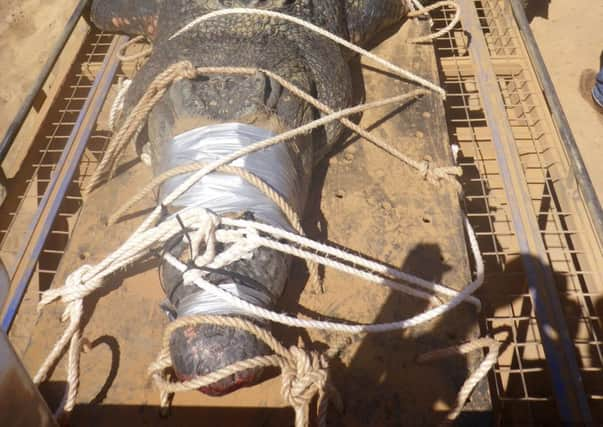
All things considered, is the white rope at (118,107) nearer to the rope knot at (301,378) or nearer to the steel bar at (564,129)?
the rope knot at (301,378)

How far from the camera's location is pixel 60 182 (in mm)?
1697

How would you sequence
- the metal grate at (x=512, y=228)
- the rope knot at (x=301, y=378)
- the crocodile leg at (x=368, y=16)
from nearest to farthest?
the rope knot at (x=301, y=378)
the metal grate at (x=512, y=228)
the crocodile leg at (x=368, y=16)

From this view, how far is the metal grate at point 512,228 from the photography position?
5.39 feet

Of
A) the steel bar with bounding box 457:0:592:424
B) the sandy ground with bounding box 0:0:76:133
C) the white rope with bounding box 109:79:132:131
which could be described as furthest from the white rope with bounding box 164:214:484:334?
the sandy ground with bounding box 0:0:76:133

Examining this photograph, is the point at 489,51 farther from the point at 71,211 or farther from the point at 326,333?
the point at 71,211

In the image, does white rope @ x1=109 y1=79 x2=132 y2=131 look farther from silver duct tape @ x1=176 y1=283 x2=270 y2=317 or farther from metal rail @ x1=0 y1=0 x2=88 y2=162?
Result: silver duct tape @ x1=176 y1=283 x2=270 y2=317

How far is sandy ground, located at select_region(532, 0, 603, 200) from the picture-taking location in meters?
2.81

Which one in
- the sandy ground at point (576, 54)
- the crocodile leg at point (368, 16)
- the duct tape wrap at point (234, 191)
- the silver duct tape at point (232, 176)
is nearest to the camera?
the duct tape wrap at point (234, 191)

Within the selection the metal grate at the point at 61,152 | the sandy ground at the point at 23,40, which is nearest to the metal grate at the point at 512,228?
the metal grate at the point at 61,152

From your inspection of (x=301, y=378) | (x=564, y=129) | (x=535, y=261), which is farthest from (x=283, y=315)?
(x=564, y=129)

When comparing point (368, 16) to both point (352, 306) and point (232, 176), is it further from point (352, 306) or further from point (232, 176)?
point (352, 306)

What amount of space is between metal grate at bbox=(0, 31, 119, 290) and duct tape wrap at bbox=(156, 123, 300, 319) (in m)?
0.71

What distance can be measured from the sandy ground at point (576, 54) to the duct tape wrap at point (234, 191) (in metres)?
2.18

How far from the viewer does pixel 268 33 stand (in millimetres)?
1583
